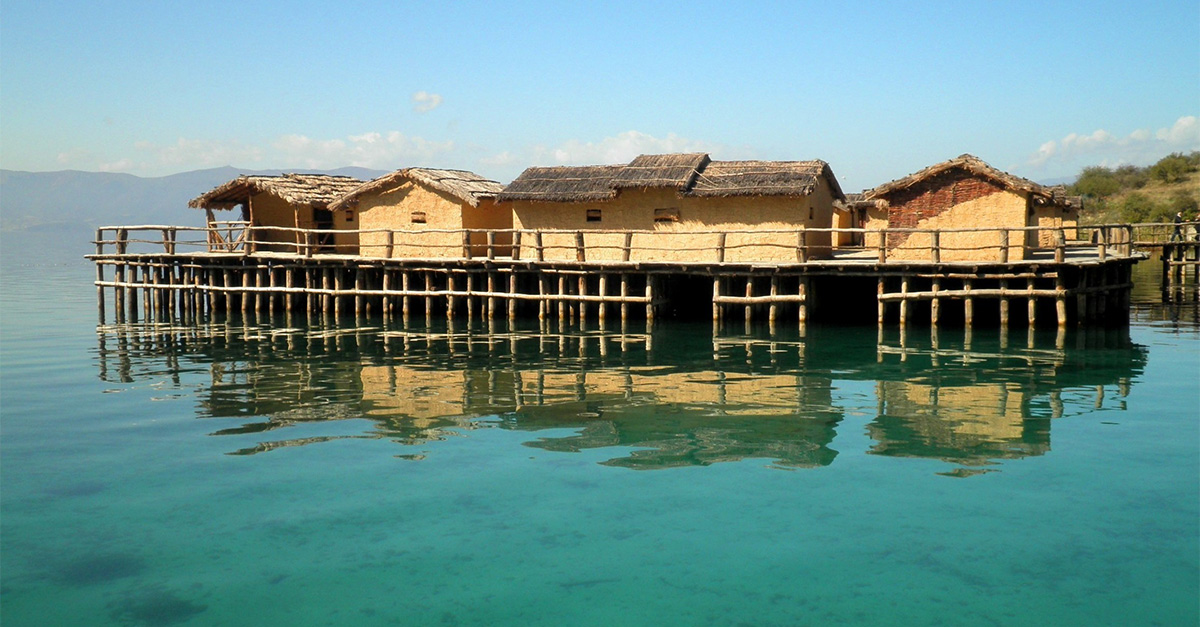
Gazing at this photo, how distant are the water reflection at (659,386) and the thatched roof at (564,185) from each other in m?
4.64

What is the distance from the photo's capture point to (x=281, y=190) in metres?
33.2

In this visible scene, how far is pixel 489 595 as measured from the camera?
26.9 feet

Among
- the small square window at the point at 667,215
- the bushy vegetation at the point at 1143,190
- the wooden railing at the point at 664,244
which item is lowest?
the wooden railing at the point at 664,244

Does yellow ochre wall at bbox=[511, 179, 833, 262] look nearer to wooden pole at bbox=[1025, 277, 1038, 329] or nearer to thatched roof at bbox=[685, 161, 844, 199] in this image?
thatched roof at bbox=[685, 161, 844, 199]

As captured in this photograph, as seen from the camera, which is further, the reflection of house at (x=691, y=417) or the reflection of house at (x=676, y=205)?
the reflection of house at (x=676, y=205)

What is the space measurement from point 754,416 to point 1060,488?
4.96 meters

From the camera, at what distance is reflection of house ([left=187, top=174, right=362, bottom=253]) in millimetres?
33656

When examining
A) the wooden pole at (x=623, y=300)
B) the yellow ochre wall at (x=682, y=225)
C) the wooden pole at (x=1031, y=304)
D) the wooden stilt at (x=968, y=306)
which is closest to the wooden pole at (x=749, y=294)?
the yellow ochre wall at (x=682, y=225)

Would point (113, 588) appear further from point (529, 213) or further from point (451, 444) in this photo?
point (529, 213)

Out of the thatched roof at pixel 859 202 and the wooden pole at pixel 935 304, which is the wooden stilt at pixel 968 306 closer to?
the wooden pole at pixel 935 304

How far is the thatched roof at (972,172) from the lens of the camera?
25.6 metres

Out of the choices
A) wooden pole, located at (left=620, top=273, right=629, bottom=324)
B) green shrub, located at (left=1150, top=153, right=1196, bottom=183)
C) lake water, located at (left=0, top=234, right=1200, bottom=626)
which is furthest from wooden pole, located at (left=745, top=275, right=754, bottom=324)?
green shrub, located at (left=1150, top=153, right=1196, bottom=183)

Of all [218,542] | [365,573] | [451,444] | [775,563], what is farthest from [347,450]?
[775,563]

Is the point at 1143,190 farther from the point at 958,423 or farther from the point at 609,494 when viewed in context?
the point at 609,494
